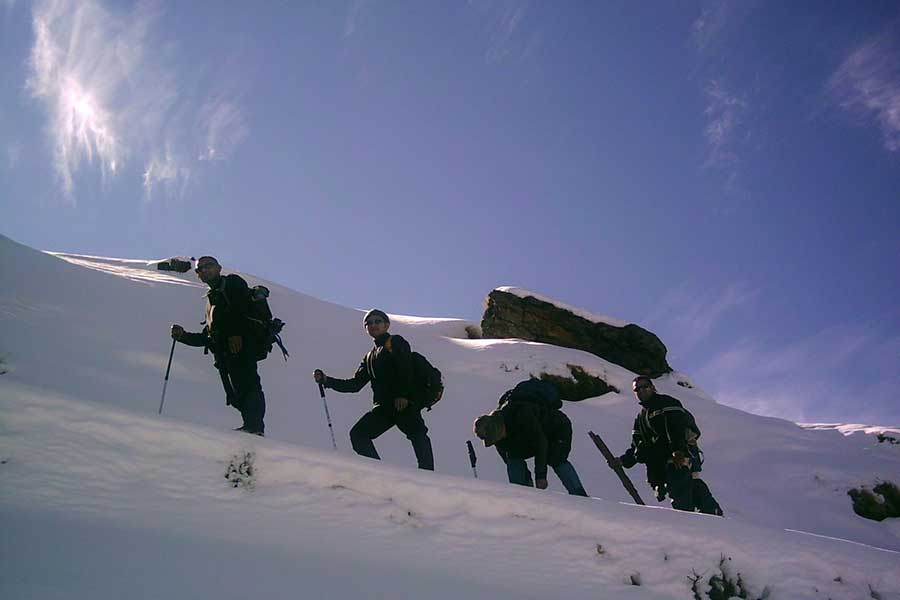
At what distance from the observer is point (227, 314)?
4.90 m

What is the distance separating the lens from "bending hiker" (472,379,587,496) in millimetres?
5133

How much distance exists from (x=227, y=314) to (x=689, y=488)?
4961mm

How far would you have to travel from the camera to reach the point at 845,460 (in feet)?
38.6

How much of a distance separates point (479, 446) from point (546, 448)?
6.09m

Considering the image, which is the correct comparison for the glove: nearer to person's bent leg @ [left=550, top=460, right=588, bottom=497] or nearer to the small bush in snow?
person's bent leg @ [left=550, top=460, right=588, bottom=497]

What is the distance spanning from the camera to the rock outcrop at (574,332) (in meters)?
18.4

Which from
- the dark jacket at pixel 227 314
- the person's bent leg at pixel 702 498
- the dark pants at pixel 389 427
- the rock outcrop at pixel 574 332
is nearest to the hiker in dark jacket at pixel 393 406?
the dark pants at pixel 389 427

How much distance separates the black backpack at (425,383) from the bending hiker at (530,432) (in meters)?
0.50

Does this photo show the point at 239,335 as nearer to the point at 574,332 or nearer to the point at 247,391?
the point at 247,391

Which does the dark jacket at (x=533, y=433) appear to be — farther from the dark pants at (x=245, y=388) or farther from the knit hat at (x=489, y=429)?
the dark pants at (x=245, y=388)

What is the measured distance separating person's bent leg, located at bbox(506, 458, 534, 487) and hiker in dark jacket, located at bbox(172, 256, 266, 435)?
2.36 meters


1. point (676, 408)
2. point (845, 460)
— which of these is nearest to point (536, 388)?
point (676, 408)

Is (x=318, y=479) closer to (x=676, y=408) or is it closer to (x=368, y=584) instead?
(x=368, y=584)

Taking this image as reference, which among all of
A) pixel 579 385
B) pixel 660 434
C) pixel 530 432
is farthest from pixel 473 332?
pixel 530 432
